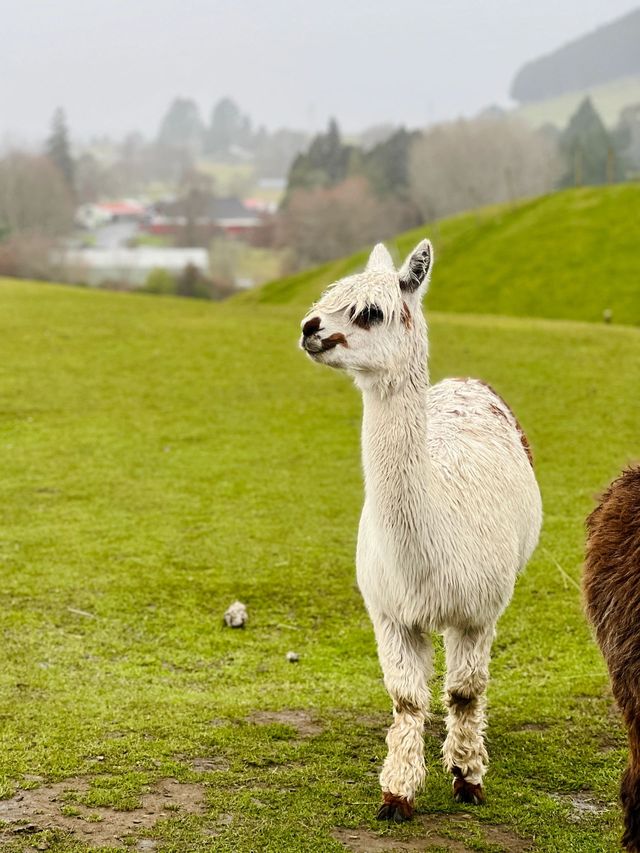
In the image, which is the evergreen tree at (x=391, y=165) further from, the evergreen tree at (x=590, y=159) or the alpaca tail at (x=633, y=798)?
the alpaca tail at (x=633, y=798)

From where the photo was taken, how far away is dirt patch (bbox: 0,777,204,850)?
3717mm

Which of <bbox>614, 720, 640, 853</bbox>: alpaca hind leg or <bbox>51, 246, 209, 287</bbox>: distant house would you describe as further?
<bbox>51, 246, 209, 287</bbox>: distant house

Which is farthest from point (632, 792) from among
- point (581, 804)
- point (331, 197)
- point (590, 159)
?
point (331, 197)

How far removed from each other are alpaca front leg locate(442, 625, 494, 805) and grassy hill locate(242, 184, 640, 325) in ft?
79.7

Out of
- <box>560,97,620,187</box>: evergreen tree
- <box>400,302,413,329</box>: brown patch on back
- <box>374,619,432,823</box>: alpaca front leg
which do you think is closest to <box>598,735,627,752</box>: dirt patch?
<box>374,619,432,823</box>: alpaca front leg

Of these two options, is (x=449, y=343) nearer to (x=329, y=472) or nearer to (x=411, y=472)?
(x=329, y=472)

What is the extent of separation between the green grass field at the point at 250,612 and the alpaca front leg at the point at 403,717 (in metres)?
0.10

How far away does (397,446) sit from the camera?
3885mm

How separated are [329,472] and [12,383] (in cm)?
516

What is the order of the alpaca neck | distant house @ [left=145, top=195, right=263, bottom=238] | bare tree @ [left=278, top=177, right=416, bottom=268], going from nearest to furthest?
the alpaca neck, bare tree @ [left=278, top=177, right=416, bottom=268], distant house @ [left=145, top=195, right=263, bottom=238]

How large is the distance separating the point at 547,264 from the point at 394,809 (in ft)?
104

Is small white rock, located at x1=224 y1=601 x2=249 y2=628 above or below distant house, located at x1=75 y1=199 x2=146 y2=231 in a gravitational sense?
below

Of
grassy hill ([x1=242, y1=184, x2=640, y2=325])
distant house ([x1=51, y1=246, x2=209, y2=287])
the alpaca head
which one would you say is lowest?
distant house ([x1=51, y1=246, x2=209, y2=287])

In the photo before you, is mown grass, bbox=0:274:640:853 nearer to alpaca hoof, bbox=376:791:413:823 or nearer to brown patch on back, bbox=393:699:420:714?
alpaca hoof, bbox=376:791:413:823
